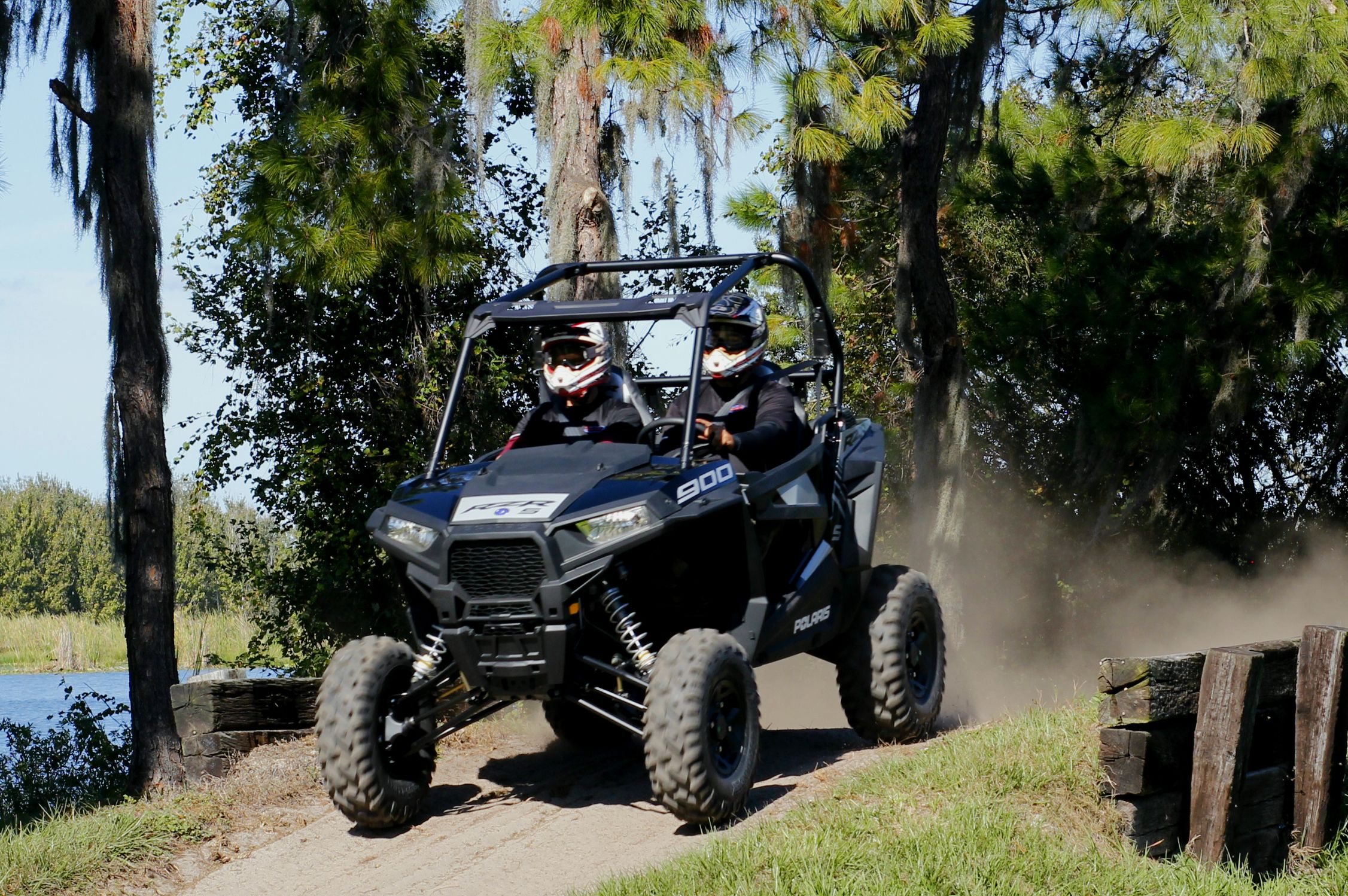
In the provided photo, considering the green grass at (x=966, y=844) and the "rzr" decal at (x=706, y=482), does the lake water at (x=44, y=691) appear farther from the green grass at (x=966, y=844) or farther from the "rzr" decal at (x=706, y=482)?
the green grass at (x=966, y=844)

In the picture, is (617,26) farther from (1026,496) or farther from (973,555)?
(1026,496)

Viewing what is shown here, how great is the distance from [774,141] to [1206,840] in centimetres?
1579

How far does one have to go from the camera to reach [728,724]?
6117 mm

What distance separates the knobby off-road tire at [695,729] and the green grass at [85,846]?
2.18 metres

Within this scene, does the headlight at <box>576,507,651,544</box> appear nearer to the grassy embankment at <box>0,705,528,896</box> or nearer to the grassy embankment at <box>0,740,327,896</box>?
the grassy embankment at <box>0,705,528,896</box>

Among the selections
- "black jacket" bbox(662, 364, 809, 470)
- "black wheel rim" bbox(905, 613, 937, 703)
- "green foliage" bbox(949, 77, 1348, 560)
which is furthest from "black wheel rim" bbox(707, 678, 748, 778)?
"green foliage" bbox(949, 77, 1348, 560)

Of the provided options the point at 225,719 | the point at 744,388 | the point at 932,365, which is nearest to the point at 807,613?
the point at 744,388

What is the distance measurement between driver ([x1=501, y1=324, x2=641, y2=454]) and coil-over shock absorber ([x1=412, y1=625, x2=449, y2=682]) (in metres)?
1.11

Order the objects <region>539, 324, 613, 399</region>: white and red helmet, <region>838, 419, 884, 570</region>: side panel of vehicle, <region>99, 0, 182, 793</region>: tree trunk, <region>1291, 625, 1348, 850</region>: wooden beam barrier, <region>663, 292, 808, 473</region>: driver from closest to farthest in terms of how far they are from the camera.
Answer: <region>1291, 625, 1348, 850</region>: wooden beam barrier → <region>539, 324, 613, 399</region>: white and red helmet → <region>663, 292, 808, 473</region>: driver → <region>838, 419, 884, 570</region>: side panel of vehicle → <region>99, 0, 182, 793</region>: tree trunk

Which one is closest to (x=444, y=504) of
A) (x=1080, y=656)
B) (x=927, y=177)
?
(x=927, y=177)

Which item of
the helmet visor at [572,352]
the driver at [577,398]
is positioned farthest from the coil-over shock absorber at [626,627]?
the helmet visor at [572,352]

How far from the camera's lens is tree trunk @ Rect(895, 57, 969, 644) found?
1318 cm

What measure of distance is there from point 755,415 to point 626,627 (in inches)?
68.5

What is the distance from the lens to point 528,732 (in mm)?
8461
